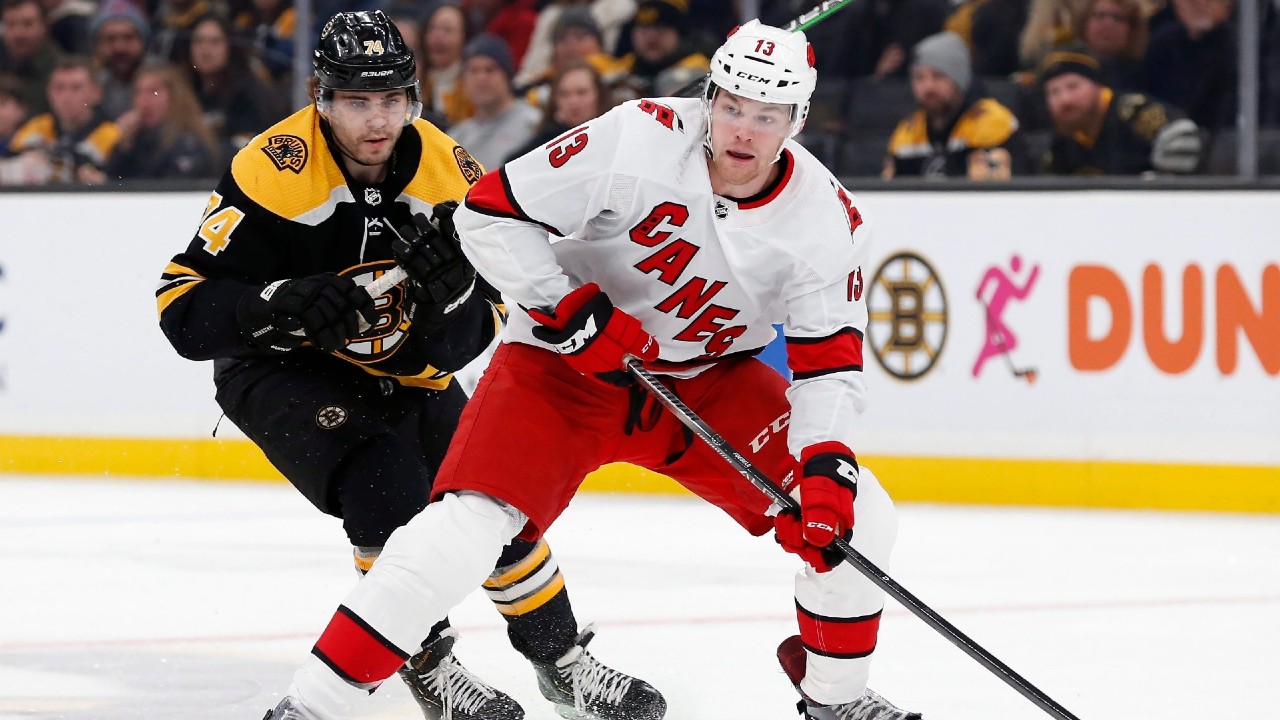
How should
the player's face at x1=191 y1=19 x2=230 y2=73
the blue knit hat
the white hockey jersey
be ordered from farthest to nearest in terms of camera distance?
the player's face at x1=191 y1=19 x2=230 y2=73 < the blue knit hat < the white hockey jersey

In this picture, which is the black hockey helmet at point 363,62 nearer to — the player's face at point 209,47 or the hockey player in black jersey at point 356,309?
the hockey player in black jersey at point 356,309

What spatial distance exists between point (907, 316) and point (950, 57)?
0.84 meters

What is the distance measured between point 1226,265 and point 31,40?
4329 millimetres

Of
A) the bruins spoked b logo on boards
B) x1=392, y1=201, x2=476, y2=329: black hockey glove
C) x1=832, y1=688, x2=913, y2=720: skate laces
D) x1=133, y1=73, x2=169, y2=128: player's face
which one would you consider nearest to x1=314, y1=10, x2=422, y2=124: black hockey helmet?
x1=392, y1=201, x2=476, y2=329: black hockey glove

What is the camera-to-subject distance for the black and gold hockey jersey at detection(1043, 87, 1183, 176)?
17.7ft

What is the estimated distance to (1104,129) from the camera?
545 centimetres

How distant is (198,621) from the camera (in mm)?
3883

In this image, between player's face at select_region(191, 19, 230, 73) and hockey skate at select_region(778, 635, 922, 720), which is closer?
hockey skate at select_region(778, 635, 922, 720)

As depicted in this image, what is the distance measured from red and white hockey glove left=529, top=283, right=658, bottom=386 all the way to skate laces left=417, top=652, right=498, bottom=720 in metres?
0.63

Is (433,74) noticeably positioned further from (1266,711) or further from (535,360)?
(1266,711)

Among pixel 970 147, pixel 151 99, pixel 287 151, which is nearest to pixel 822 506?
pixel 287 151

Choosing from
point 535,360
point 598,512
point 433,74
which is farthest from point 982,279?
point 535,360

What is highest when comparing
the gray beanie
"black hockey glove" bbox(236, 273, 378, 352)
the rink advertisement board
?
"black hockey glove" bbox(236, 273, 378, 352)

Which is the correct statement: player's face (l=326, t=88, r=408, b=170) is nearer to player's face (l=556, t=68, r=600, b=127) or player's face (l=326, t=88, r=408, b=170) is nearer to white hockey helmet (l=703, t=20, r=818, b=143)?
white hockey helmet (l=703, t=20, r=818, b=143)
